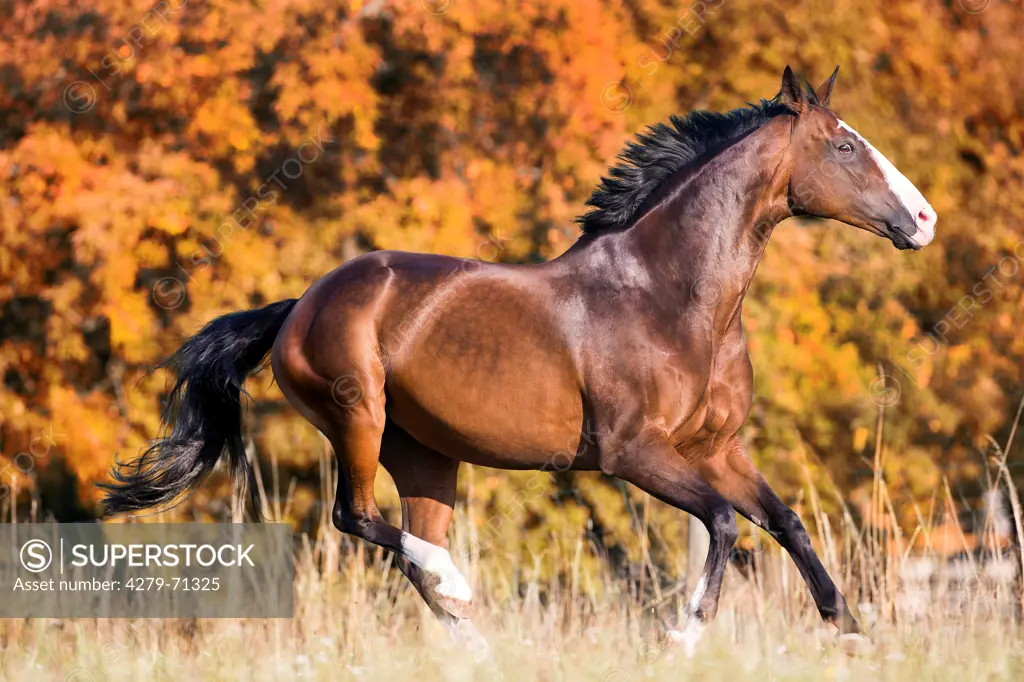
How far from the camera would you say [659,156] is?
15.9 feet

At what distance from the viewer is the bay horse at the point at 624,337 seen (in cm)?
443

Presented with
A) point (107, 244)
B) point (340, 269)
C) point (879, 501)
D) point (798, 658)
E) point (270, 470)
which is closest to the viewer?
point (798, 658)

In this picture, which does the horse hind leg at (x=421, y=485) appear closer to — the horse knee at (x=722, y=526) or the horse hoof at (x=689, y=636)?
the horse hoof at (x=689, y=636)

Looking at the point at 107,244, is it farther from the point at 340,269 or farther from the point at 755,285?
the point at 755,285

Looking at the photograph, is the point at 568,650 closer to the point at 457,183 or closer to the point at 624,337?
the point at 624,337

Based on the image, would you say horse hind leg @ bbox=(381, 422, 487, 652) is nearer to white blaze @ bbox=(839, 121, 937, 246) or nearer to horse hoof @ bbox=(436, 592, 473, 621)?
horse hoof @ bbox=(436, 592, 473, 621)

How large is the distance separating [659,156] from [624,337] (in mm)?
822

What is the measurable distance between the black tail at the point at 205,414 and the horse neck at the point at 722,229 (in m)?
1.76

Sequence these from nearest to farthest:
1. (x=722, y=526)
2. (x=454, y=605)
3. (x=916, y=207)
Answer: (x=722, y=526) → (x=916, y=207) → (x=454, y=605)

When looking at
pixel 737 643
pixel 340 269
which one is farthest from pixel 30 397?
pixel 737 643

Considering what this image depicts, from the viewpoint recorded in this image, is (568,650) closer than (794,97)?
No

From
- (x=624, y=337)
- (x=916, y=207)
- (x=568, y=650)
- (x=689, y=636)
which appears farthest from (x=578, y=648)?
(x=916, y=207)

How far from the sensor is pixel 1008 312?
823cm

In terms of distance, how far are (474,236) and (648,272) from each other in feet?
10.8
